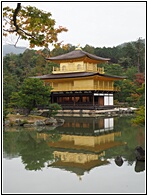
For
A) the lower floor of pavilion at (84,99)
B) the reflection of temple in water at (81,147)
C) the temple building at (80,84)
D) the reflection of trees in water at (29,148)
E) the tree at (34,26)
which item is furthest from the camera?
the temple building at (80,84)

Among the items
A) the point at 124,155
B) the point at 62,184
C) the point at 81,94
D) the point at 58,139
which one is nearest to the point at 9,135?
the point at 58,139

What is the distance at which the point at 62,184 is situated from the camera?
5.35 meters

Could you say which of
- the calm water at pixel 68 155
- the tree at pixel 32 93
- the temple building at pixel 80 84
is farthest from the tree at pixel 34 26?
the temple building at pixel 80 84

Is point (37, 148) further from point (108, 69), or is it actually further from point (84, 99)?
point (108, 69)

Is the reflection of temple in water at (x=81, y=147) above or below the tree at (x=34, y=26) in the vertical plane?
below

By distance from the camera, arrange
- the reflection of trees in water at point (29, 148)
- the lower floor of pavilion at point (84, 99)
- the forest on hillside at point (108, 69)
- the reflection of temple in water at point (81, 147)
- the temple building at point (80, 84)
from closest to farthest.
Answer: the reflection of temple in water at point (81, 147), the reflection of trees in water at point (29, 148), the lower floor of pavilion at point (84, 99), the temple building at point (80, 84), the forest on hillside at point (108, 69)

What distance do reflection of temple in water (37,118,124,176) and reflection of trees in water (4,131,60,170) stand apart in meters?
0.25

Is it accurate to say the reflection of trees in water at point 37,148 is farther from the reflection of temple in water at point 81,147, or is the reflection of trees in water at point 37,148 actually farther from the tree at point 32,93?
the tree at point 32,93

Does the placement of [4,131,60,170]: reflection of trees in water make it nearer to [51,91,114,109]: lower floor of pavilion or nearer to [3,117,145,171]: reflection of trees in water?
[3,117,145,171]: reflection of trees in water

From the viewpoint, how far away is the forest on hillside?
23941mm

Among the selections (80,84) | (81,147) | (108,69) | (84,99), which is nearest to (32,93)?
(81,147)

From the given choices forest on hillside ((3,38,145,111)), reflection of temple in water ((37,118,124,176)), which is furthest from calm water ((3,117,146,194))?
forest on hillside ((3,38,145,111))

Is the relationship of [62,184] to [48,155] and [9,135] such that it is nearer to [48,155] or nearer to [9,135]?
[48,155]

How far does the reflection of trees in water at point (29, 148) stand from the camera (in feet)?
23.5
